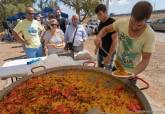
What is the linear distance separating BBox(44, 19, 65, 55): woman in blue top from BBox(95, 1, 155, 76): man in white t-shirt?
4170 millimetres

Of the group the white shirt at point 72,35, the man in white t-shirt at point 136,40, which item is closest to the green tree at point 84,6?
the white shirt at point 72,35

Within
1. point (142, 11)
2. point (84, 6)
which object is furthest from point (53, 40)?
point (84, 6)

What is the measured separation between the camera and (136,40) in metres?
4.15

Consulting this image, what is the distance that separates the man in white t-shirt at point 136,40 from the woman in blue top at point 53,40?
13.7 feet

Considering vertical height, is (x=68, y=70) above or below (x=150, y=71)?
above

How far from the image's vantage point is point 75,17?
8.95 meters

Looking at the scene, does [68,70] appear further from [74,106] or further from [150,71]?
[150,71]

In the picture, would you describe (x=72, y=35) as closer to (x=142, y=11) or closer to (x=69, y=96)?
(x=142, y=11)

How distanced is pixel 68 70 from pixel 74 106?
771 mm

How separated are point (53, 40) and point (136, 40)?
4.72 meters

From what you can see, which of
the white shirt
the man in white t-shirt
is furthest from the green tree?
the man in white t-shirt

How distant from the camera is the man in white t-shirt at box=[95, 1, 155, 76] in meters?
3.75

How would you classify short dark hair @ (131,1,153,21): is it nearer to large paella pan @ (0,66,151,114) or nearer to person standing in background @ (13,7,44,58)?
large paella pan @ (0,66,151,114)

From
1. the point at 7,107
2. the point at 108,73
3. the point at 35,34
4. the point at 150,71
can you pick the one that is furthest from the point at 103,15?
the point at 150,71
